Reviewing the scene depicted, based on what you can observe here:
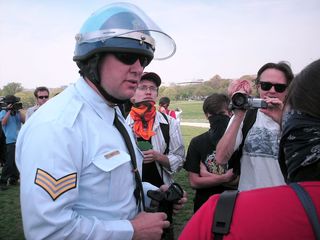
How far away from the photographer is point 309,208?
3.13 feet

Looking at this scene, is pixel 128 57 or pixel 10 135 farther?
pixel 10 135

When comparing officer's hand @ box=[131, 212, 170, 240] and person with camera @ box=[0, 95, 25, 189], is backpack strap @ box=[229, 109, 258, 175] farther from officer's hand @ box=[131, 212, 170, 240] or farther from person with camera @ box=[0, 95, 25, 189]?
person with camera @ box=[0, 95, 25, 189]

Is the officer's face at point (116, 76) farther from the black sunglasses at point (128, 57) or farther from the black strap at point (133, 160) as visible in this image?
the black strap at point (133, 160)

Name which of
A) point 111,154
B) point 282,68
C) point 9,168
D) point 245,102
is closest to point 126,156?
point 111,154

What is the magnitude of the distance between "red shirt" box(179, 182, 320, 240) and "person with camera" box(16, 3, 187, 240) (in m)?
0.65

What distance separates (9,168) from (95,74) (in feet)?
22.3

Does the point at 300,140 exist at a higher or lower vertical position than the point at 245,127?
higher

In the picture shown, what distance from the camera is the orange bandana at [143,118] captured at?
11.4 ft

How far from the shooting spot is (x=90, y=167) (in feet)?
5.31

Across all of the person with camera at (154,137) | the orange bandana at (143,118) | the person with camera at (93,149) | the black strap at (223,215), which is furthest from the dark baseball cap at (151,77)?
the black strap at (223,215)

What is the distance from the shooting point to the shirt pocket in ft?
5.33

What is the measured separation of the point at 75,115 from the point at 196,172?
82.1 inches

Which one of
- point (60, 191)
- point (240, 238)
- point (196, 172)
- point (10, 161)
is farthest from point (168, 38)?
point (10, 161)

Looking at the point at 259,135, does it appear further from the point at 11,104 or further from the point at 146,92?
the point at 11,104
